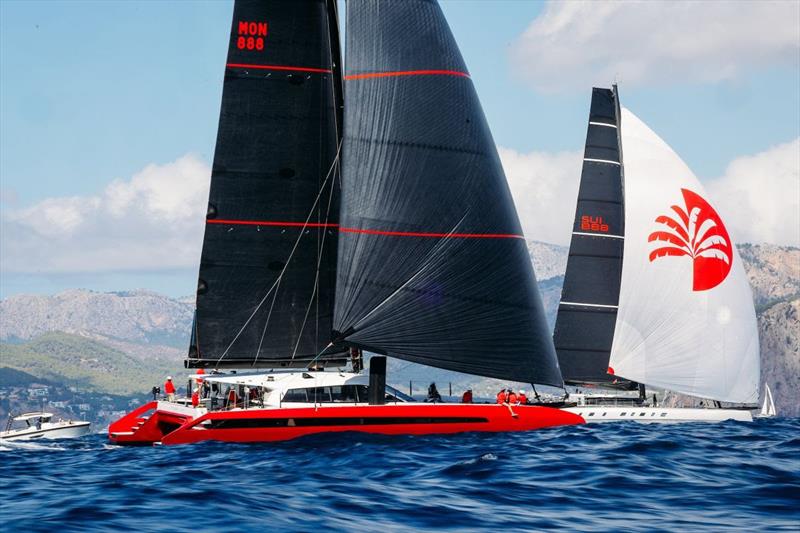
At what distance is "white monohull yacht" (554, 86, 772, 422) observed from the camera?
47.2m

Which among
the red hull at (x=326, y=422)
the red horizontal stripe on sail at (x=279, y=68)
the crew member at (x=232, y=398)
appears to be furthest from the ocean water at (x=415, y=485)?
the red horizontal stripe on sail at (x=279, y=68)

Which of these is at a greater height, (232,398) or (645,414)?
(645,414)

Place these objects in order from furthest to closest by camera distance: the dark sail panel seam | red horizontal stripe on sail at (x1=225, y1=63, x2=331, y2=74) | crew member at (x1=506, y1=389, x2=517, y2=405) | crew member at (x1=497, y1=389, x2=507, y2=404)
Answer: red horizontal stripe on sail at (x1=225, y1=63, x2=331, y2=74), crew member at (x1=497, y1=389, x2=507, y2=404), crew member at (x1=506, y1=389, x2=517, y2=405), the dark sail panel seam

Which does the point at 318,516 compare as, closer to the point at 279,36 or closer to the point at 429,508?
the point at 429,508

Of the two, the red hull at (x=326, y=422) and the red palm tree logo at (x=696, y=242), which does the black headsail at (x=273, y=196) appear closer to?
the red hull at (x=326, y=422)

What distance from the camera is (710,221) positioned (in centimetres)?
4831

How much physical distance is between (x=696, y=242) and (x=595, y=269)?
16.6ft

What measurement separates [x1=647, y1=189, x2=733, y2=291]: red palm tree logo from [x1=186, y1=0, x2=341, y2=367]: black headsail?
674 inches

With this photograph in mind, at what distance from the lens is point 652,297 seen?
155 feet

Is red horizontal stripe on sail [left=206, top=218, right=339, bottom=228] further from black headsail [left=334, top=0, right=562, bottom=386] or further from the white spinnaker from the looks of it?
the white spinnaker

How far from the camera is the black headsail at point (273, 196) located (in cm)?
3731

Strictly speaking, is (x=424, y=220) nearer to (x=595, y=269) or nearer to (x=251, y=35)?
(x=251, y=35)

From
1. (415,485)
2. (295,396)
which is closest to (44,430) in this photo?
(295,396)

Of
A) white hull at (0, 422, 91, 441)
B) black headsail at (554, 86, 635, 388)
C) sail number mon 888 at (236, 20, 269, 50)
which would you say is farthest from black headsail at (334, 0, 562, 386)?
white hull at (0, 422, 91, 441)
